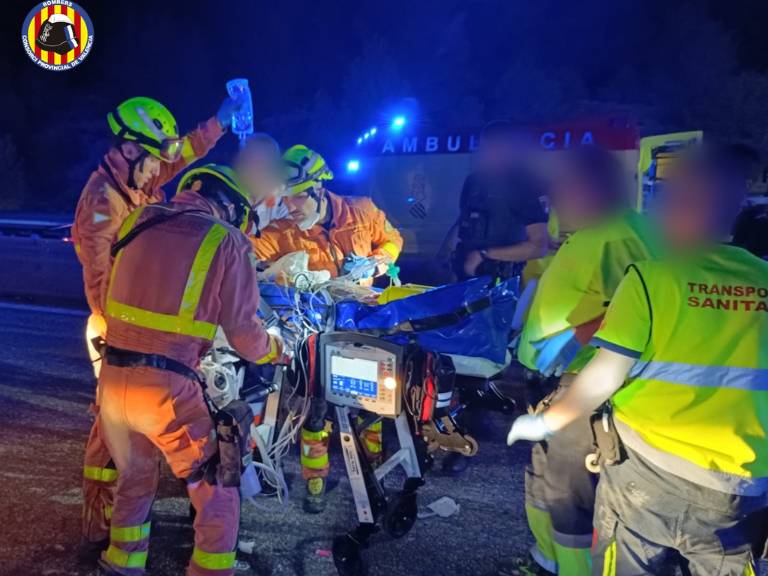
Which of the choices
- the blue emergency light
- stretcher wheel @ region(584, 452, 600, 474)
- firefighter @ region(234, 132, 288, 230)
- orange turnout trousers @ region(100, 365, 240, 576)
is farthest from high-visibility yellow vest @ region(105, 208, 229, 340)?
the blue emergency light

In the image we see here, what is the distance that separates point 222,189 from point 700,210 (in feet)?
6.33

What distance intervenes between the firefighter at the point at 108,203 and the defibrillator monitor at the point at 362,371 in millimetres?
1162

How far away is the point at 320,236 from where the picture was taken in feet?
15.1

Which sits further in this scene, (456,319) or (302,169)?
(302,169)

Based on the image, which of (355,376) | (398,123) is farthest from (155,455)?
(398,123)

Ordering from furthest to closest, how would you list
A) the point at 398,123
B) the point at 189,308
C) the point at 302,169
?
the point at 398,123, the point at 302,169, the point at 189,308

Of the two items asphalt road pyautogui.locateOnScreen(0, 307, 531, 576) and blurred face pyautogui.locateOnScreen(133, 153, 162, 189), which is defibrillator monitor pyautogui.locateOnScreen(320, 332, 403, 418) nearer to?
asphalt road pyautogui.locateOnScreen(0, 307, 531, 576)

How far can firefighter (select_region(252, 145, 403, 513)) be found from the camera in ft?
12.2

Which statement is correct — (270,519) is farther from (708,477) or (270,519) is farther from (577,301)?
(708,477)

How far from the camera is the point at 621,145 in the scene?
21.1 ft

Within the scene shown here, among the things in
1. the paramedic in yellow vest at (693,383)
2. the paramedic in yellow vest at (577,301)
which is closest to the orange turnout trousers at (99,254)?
the paramedic in yellow vest at (577,301)

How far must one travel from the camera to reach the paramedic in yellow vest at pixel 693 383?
1773 millimetres

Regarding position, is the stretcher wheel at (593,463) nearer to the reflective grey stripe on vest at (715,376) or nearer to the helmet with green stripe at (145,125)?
the reflective grey stripe on vest at (715,376)

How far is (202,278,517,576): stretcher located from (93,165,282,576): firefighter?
0.52 m
